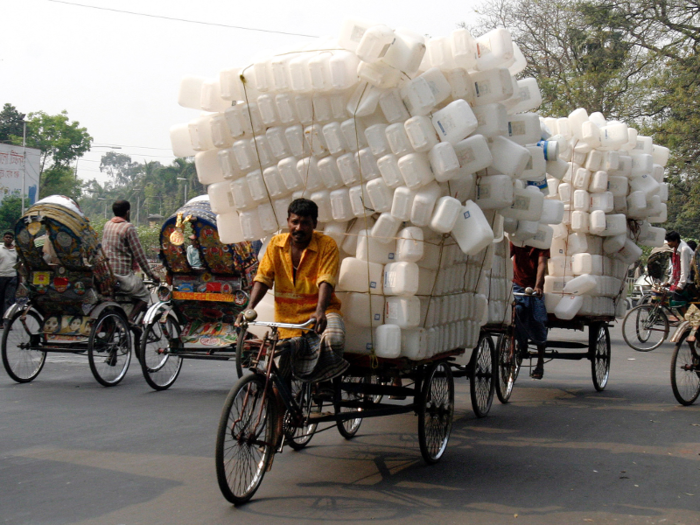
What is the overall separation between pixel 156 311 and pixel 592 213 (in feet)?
17.4

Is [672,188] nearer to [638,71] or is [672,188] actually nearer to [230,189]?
[638,71]

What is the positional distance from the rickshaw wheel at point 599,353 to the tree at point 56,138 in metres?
53.2

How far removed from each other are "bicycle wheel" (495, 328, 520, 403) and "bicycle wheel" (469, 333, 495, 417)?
473mm

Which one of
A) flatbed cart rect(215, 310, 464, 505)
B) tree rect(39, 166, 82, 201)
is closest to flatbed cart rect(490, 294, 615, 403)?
flatbed cart rect(215, 310, 464, 505)

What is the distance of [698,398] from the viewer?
9.20m

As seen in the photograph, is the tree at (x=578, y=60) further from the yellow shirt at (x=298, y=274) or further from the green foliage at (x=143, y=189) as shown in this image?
the green foliage at (x=143, y=189)

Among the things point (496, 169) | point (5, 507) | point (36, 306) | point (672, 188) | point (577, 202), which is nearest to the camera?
point (5, 507)

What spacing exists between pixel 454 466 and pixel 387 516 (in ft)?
4.62

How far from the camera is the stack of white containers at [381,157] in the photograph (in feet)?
17.4

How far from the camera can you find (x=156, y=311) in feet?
28.7

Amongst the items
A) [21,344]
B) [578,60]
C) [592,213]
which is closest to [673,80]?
[578,60]

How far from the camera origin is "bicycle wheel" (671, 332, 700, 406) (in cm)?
833

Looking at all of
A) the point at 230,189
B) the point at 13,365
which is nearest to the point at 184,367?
the point at 13,365

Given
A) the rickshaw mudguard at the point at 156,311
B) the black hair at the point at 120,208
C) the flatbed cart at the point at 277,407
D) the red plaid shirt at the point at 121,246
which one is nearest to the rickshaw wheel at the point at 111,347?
the rickshaw mudguard at the point at 156,311
